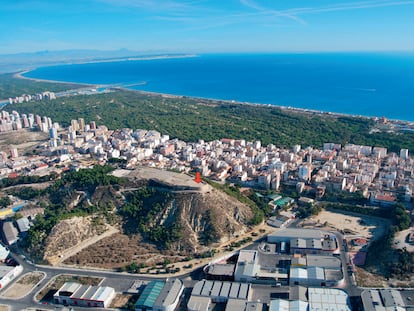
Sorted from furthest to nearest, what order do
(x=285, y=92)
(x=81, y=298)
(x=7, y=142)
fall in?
(x=285, y=92)
(x=7, y=142)
(x=81, y=298)

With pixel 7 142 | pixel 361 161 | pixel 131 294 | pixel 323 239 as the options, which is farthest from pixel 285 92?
pixel 131 294

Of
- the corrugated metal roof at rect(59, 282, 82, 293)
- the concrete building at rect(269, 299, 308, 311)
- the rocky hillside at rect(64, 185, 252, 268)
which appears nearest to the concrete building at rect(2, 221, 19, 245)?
the rocky hillside at rect(64, 185, 252, 268)

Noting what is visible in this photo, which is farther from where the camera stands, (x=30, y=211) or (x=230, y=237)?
(x=30, y=211)

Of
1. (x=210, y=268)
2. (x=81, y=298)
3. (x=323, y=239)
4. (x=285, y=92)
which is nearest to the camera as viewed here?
(x=81, y=298)

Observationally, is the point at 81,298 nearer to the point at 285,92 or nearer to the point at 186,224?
the point at 186,224
